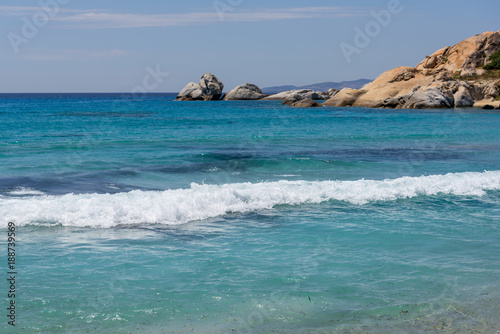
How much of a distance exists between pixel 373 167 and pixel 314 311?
15392 mm

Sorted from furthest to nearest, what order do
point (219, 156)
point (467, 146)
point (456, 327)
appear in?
1. point (467, 146)
2. point (219, 156)
3. point (456, 327)

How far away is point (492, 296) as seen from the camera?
7.76m

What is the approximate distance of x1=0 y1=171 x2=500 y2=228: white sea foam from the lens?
1237cm

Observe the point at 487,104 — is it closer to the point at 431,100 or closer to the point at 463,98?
the point at 463,98

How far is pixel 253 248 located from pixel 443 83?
236 feet

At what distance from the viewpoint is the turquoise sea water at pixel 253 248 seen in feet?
23.6

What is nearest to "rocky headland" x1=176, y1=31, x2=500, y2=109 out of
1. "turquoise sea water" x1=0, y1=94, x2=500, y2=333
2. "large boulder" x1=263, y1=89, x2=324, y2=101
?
"large boulder" x1=263, y1=89, x2=324, y2=101

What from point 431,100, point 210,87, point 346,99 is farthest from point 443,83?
point 210,87

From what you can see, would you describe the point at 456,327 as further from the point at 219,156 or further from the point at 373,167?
the point at 219,156

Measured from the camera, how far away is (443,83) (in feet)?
245

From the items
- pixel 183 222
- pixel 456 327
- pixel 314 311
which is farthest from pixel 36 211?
pixel 456 327

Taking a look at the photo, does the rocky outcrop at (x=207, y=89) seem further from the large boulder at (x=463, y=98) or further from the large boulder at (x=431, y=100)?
the large boulder at (x=463, y=98)

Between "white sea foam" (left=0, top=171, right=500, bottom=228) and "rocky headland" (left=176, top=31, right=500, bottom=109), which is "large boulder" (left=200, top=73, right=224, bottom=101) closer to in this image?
"rocky headland" (left=176, top=31, right=500, bottom=109)

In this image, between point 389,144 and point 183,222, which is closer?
point 183,222
